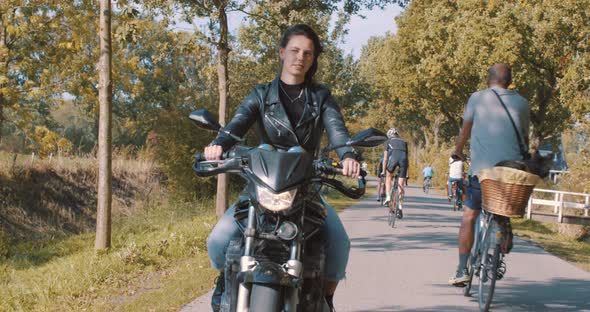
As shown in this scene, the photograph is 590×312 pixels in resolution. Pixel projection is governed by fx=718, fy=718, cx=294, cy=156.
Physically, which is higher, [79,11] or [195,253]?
[79,11]

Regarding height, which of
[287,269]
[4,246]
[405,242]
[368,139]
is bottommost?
[4,246]

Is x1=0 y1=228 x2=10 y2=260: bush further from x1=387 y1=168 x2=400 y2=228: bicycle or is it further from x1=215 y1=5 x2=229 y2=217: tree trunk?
x1=387 y1=168 x2=400 y2=228: bicycle

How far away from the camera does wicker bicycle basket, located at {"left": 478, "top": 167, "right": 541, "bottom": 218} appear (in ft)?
19.6

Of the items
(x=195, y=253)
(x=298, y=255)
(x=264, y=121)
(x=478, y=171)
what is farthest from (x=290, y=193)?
→ (x=195, y=253)

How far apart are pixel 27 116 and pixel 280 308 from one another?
1972cm

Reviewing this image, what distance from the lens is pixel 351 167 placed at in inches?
138

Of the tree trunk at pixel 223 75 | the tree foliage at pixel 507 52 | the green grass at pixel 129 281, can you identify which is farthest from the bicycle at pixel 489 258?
the tree foliage at pixel 507 52

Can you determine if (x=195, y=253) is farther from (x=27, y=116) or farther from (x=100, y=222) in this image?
(x=27, y=116)

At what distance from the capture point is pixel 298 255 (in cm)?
325

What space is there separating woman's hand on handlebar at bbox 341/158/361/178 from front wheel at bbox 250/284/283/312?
68 centimetres

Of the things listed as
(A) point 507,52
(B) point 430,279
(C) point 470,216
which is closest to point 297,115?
(C) point 470,216

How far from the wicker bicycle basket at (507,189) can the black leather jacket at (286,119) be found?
2.46 metres

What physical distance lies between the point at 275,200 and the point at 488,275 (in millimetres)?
3798

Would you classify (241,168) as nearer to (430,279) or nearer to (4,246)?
(430,279)
